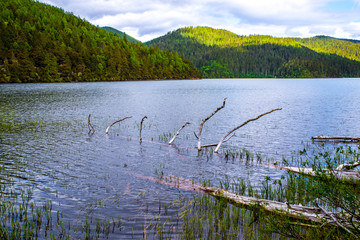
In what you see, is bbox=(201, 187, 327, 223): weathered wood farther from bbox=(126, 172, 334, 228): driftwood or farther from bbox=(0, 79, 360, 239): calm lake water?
bbox=(0, 79, 360, 239): calm lake water

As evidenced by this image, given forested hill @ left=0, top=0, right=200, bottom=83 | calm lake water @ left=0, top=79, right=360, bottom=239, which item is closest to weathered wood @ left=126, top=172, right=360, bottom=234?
calm lake water @ left=0, top=79, right=360, bottom=239

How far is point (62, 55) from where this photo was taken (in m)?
124

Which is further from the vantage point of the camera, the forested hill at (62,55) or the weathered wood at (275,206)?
the forested hill at (62,55)

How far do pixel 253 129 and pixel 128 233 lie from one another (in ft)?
66.6

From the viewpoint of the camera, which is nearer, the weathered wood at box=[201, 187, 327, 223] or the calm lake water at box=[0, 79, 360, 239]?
the weathered wood at box=[201, 187, 327, 223]

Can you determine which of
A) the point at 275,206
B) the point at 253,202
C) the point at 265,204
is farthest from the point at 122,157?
the point at 275,206

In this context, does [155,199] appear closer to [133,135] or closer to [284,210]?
[284,210]

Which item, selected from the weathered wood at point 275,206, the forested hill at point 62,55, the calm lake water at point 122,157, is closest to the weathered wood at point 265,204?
the weathered wood at point 275,206

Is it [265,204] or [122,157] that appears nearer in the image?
[265,204]

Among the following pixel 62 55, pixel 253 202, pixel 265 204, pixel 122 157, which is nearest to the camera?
pixel 265 204

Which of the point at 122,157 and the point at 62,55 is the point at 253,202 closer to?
the point at 122,157

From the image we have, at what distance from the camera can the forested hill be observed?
352 feet

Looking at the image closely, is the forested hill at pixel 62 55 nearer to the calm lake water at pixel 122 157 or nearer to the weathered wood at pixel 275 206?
the calm lake water at pixel 122 157

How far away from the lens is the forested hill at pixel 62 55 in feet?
352
